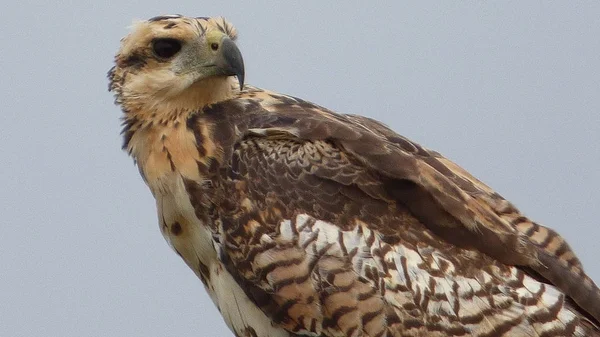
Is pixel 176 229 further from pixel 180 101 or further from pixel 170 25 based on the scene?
pixel 170 25

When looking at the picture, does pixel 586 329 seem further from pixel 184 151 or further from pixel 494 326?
pixel 184 151

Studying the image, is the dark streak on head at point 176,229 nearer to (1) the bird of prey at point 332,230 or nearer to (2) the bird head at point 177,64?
(1) the bird of prey at point 332,230

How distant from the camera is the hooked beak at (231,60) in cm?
1164

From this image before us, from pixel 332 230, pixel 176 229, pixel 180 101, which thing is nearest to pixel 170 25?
pixel 180 101

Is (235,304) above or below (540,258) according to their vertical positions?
below

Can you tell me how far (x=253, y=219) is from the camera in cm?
1130

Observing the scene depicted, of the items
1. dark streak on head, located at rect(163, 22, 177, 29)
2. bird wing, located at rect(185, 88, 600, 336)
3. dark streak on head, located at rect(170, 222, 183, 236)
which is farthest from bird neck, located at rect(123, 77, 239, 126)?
dark streak on head, located at rect(170, 222, 183, 236)

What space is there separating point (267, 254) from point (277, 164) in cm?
52

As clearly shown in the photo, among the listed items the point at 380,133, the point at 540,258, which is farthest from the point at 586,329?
the point at 380,133

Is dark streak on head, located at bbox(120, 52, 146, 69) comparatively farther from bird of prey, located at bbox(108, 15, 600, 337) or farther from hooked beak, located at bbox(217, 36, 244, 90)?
hooked beak, located at bbox(217, 36, 244, 90)

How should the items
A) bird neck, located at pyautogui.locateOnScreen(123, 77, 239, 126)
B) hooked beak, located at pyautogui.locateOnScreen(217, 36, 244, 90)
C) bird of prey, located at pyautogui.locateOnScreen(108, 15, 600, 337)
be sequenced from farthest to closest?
bird neck, located at pyautogui.locateOnScreen(123, 77, 239, 126)
hooked beak, located at pyautogui.locateOnScreen(217, 36, 244, 90)
bird of prey, located at pyautogui.locateOnScreen(108, 15, 600, 337)

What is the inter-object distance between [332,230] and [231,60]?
1175mm

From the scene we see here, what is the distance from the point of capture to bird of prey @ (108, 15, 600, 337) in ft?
36.5

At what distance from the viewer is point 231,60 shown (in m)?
11.6
